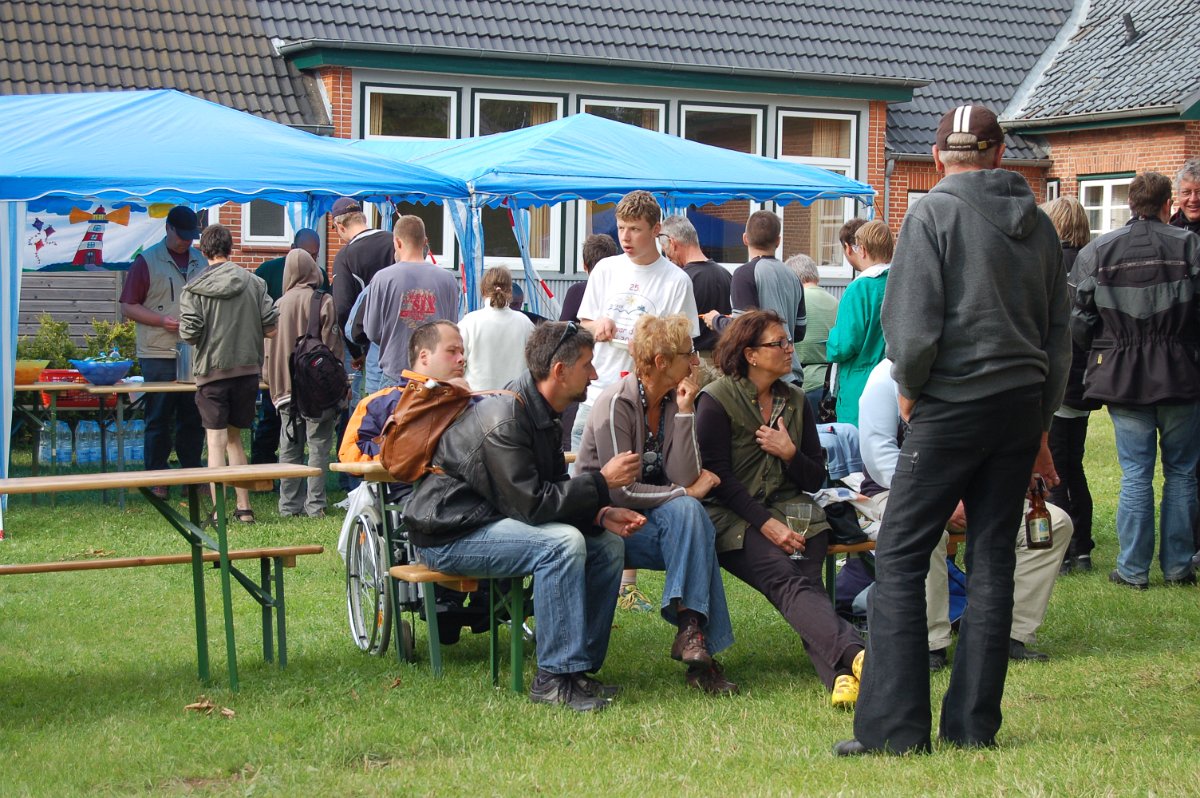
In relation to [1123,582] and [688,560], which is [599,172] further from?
[688,560]

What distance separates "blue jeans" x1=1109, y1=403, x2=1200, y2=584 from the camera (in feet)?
24.7

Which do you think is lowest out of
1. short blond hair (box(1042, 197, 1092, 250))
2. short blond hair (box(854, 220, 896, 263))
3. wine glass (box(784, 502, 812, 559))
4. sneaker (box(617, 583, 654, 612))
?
sneaker (box(617, 583, 654, 612))

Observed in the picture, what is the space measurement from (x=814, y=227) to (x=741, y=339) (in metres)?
15.2

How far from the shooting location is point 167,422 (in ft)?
34.9

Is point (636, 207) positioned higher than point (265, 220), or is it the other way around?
point (265, 220)

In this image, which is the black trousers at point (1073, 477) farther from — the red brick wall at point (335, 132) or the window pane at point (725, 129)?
the window pane at point (725, 129)

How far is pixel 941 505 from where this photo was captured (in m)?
4.43

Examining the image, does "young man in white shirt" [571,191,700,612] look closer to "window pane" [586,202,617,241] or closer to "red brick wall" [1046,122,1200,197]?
"window pane" [586,202,617,241]

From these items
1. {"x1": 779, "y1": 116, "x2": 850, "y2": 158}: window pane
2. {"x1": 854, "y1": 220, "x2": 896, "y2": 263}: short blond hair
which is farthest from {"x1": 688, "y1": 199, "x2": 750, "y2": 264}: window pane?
{"x1": 854, "y1": 220, "x2": 896, "y2": 263}: short blond hair

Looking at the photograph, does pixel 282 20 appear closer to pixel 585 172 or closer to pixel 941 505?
pixel 585 172

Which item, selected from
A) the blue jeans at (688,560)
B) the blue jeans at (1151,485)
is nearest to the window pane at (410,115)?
the blue jeans at (1151,485)

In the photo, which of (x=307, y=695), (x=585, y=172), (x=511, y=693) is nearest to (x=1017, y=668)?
(x=511, y=693)

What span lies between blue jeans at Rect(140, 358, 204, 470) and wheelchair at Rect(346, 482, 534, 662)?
468 cm

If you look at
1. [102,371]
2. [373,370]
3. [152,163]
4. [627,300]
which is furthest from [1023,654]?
[102,371]
